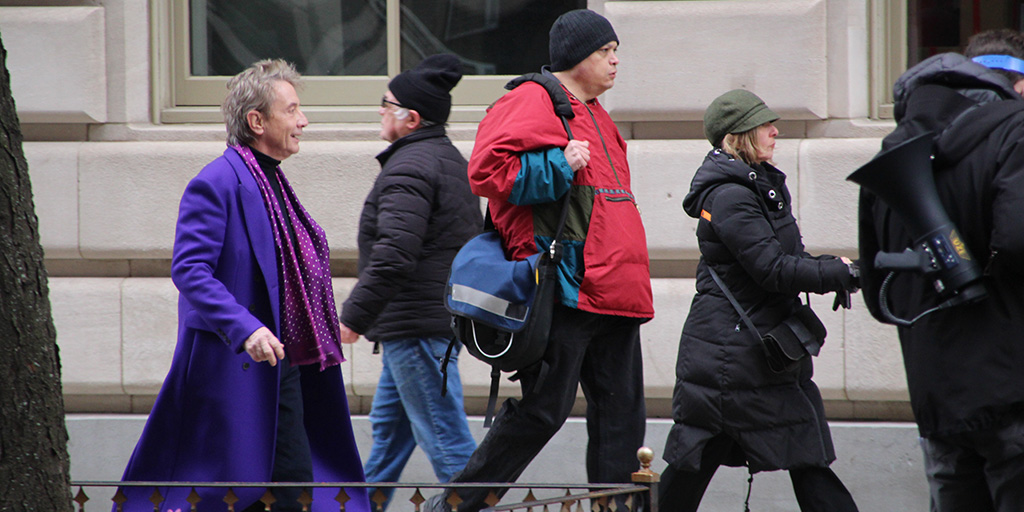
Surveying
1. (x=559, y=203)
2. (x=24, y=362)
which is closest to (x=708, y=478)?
(x=559, y=203)

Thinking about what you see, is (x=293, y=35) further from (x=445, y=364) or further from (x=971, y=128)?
(x=971, y=128)

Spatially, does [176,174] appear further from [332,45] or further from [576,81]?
[576,81]

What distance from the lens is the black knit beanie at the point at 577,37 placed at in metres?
3.77

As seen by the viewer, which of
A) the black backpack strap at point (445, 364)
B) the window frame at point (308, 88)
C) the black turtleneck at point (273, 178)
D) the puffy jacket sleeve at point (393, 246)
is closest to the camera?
the black turtleneck at point (273, 178)

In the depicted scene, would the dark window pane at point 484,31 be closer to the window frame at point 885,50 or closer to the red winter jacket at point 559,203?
the window frame at point 885,50

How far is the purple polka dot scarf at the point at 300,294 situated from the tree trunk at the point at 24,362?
3.75 feet

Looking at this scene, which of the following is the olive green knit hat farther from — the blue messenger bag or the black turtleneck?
the black turtleneck

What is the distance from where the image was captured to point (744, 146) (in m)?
3.88

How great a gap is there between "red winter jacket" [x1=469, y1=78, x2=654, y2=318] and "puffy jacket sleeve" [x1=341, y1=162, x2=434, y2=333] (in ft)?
1.63

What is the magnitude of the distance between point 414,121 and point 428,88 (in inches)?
5.9

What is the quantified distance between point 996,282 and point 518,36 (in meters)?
3.56

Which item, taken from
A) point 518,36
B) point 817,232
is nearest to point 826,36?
point 817,232

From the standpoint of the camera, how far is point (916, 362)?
2906mm

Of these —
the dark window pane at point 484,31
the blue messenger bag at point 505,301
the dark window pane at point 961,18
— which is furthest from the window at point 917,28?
the blue messenger bag at point 505,301
